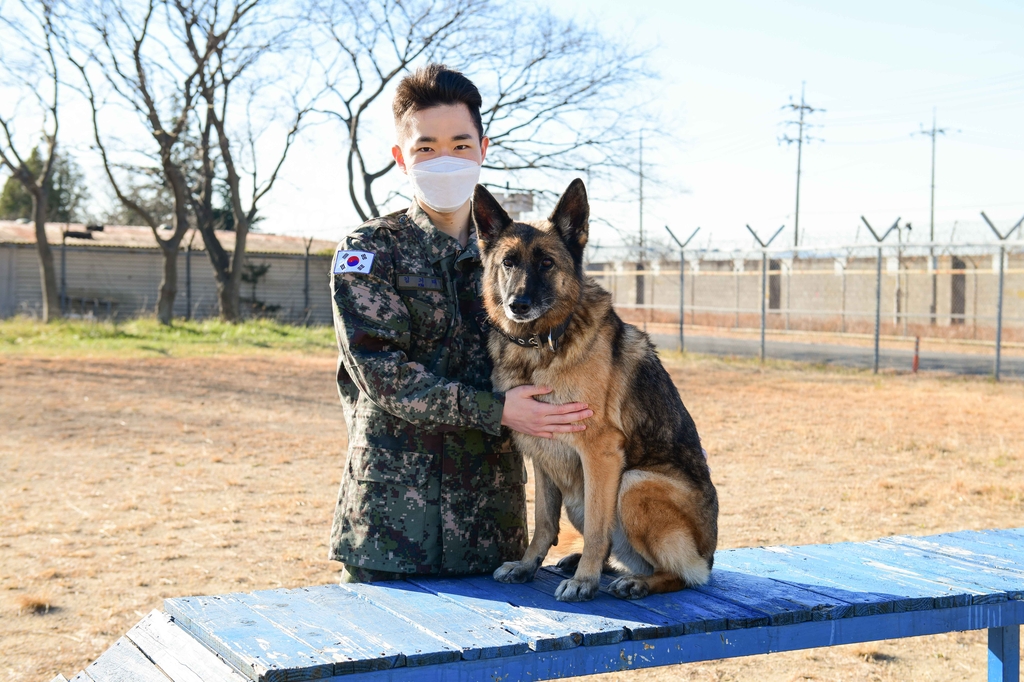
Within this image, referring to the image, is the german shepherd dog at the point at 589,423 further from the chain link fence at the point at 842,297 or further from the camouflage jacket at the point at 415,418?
the chain link fence at the point at 842,297

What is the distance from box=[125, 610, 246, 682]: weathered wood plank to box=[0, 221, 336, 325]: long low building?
2677cm

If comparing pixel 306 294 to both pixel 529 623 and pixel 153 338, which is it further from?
pixel 529 623

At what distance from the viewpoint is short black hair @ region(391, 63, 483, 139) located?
9.06 ft

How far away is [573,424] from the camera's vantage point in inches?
104

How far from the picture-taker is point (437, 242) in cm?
287

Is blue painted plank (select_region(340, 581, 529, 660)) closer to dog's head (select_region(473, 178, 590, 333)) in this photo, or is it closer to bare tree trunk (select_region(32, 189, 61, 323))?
dog's head (select_region(473, 178, 590, 333))

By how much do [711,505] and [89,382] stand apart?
12.6 m

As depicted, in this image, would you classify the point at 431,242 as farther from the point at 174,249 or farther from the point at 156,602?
the point at 174,249

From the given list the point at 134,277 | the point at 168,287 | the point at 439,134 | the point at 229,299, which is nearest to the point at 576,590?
the point at 439,134

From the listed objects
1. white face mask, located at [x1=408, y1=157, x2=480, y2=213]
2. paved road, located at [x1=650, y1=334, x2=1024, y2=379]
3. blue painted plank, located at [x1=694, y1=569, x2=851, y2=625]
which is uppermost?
white face mask, located at [x1=408, y1=157, x2=480, y2=213]

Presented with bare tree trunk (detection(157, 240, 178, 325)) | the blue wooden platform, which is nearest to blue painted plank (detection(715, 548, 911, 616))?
the blue wooden platform

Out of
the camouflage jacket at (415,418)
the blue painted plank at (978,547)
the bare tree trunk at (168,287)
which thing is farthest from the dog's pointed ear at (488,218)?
the bare tree trunk at (168,287)

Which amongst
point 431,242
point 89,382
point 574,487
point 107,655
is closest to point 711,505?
point 574,487

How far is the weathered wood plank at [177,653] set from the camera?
2.10m
